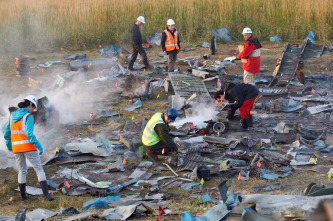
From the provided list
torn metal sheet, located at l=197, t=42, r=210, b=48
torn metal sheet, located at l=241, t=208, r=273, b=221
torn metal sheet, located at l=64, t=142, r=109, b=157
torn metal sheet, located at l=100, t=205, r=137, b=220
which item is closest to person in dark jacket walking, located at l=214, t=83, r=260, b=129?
torn metal sheet, located at l=64, t=142, r=109, b=157

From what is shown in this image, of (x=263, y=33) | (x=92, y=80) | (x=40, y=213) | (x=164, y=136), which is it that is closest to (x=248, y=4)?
(x=263, y=33)

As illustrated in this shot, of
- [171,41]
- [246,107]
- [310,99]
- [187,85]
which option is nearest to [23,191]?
[246,107]

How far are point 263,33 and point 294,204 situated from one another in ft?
55.4

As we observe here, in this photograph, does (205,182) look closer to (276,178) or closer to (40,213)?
(276,178)

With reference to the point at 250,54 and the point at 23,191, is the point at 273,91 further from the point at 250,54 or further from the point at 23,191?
the point at 23,191

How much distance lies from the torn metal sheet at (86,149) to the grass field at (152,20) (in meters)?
11.8

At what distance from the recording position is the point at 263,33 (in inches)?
829

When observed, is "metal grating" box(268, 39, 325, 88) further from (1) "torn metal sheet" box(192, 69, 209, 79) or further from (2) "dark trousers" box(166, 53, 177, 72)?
(2) "dark trousers" box(166, 53, 177, 72)

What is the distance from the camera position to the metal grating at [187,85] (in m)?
12.9

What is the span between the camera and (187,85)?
13.3 metres

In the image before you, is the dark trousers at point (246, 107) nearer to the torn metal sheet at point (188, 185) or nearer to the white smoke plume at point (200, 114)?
the white smoke plume at point (200, 114)

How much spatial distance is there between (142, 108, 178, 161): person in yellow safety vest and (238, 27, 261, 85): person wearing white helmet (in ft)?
14.9

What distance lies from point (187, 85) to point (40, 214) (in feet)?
24.8

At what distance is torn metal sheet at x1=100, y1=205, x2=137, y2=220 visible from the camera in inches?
233
